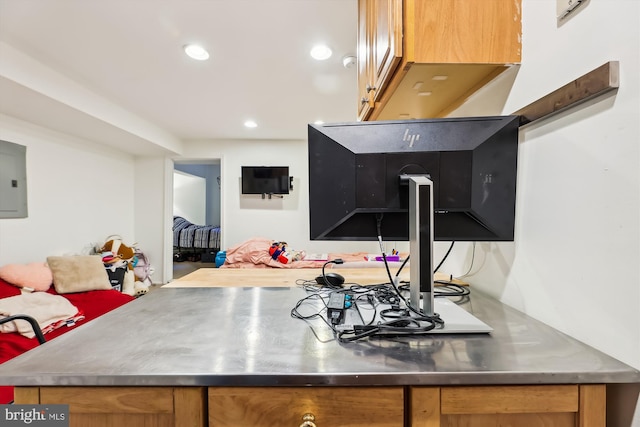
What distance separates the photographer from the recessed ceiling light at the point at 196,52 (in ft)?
6.23

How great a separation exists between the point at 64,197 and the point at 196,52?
2.64 m

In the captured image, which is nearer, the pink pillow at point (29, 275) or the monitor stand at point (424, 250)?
the monitor stand at point (424, 250)

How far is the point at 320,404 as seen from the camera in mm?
528

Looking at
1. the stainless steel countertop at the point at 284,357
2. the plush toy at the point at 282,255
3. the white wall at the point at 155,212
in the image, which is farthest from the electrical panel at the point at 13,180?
the stainless steel countertop at the point at 284,357

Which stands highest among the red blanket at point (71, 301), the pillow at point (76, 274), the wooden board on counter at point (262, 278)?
the wooden board on counter at point (262, 278)

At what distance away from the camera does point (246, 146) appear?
14.3ft

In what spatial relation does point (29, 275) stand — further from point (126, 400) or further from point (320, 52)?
point (320, 52)

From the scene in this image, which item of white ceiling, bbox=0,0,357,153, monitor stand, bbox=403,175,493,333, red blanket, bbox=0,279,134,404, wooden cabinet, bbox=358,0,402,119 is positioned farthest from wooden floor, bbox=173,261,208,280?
monitor stand, bbox=403,175,493,333

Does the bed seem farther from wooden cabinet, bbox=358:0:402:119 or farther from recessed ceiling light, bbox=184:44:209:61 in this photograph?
wooden cabinet, bbox=358:0:402:119

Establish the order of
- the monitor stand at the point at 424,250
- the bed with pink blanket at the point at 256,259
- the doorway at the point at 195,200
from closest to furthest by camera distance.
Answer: the monitor stand at the point at 424,250 < the bed with pink blanket at the point at 256,259 < the doorway at the point at 195,200

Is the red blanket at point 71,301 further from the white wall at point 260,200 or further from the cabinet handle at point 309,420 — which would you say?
the white wall at point 260,200

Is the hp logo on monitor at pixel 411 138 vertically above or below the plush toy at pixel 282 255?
above

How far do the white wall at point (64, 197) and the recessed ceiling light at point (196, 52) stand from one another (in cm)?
209

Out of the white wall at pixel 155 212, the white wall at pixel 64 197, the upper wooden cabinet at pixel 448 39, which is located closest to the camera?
the upper wooden cabinet at pixel 448 39
